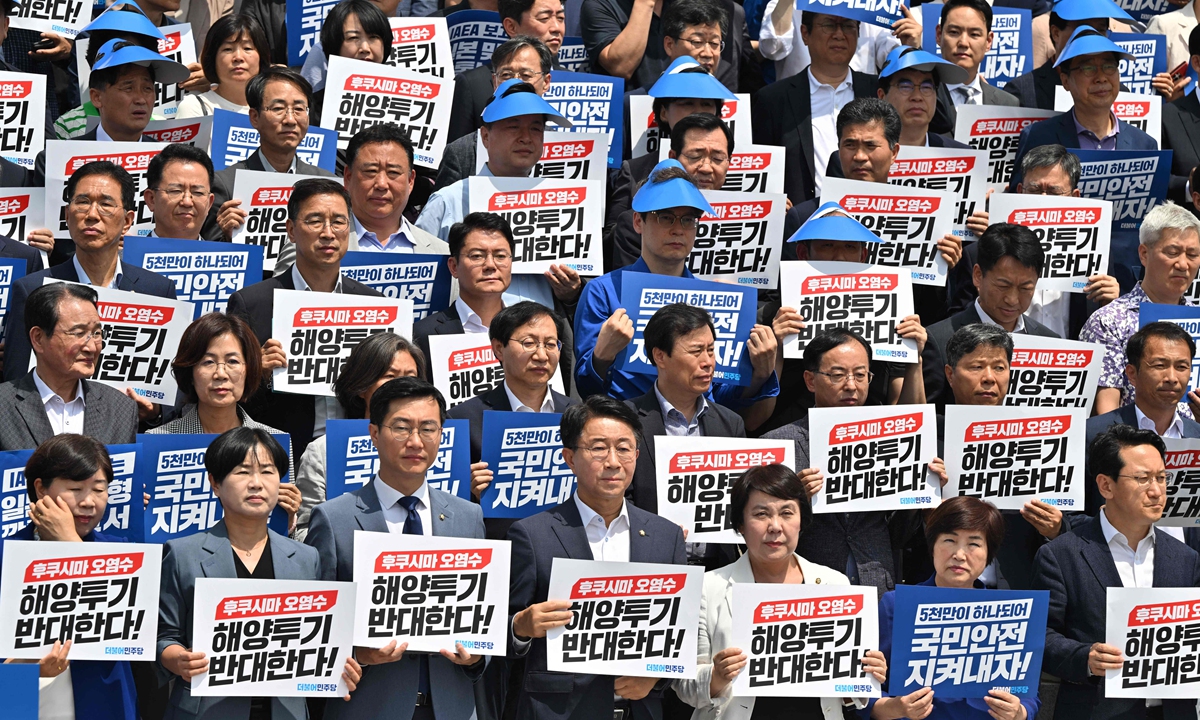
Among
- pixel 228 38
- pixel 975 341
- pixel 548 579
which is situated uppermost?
pixel 228 38

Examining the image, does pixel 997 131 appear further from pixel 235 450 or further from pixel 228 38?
pixel 235 450

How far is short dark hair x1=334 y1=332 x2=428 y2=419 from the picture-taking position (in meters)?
8.74

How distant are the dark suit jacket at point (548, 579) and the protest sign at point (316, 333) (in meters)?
1.79

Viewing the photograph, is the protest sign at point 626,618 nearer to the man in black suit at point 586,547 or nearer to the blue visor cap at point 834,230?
the man in black suit at point 586,547

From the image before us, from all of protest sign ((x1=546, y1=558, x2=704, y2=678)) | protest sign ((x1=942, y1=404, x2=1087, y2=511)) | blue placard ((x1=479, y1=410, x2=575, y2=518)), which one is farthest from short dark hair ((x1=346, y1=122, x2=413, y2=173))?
protest sign ((x1=546, y1=558, x2=704, y2=678))

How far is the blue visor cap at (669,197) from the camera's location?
396 inches

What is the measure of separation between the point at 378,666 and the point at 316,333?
7.77 feet

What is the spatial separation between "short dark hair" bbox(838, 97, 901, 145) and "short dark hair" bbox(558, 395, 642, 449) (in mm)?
3937

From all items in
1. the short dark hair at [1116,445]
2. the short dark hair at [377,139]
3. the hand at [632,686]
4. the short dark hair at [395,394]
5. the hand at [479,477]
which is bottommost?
the hand at [632,686]

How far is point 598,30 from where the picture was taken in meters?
13.4

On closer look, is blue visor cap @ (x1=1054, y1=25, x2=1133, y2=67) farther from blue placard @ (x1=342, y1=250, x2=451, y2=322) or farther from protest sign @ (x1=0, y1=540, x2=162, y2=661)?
protest sign @ (x1=0, y1=540, x2=162, y2=661)

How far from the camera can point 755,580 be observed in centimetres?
827

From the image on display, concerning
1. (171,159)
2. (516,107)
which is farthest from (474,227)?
(171,159)

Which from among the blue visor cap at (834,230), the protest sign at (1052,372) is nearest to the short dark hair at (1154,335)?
the protest sign at (1052,372)
